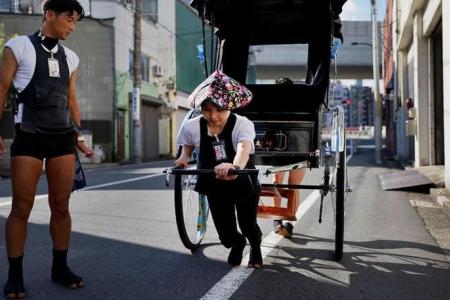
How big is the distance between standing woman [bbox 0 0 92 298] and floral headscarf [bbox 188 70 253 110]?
3.11 ft

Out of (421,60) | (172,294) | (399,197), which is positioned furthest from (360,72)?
(172,294)

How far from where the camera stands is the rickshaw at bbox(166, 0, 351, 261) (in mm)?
4938

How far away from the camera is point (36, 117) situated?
11.7ft

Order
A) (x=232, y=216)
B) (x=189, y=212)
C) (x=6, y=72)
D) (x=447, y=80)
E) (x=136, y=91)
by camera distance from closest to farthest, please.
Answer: (x=6, y=72) < (x=232, y=216) < (x=189, y=212) < (x=447, y=80) < (x=136, y=91)

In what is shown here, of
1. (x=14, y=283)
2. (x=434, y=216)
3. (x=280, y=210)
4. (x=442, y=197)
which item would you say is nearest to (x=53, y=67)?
(x=14, y=283)

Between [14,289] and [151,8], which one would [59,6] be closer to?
[14,289]

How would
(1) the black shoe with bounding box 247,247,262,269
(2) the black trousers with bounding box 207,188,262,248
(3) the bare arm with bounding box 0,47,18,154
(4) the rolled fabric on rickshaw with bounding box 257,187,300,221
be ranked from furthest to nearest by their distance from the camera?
(4) the rolled fabric on rickshaw with bounding box 257,187,300,221 → (1) the black shoe with bounding box 247,247,262,269 → (2) the black trousers with bounding box 207,188,262,248 → (3) the bare arm with bounding box 0,47,18,154

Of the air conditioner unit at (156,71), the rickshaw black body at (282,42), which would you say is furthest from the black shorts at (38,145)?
the air conditioner unit at (156,71)

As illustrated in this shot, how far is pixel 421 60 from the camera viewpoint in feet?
49.6

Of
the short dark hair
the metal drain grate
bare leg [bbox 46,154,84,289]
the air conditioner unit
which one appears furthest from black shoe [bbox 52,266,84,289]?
the air conditioner unit

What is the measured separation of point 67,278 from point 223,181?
130cm

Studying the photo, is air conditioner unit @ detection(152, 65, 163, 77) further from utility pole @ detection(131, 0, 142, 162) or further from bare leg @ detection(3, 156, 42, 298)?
bare leg @ detection(3, 156, 42, 298)

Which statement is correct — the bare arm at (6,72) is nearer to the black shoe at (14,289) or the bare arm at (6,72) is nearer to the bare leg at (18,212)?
the bare leg at (18,212)

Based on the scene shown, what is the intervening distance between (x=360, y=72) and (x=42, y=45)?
43306mm
